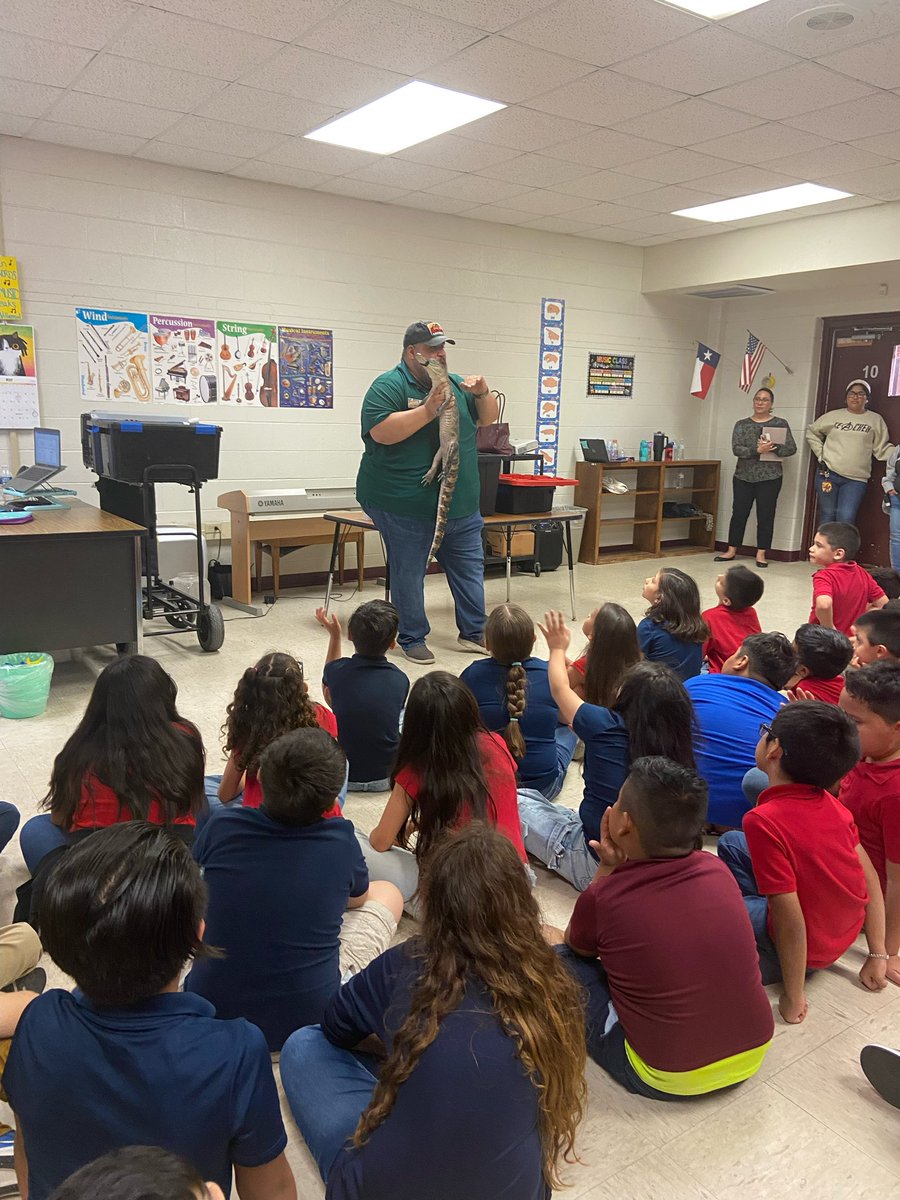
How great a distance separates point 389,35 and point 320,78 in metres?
0.59

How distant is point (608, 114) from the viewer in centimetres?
434

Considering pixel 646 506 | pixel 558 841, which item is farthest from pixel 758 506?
pixel 558 841

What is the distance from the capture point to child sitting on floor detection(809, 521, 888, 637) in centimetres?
373

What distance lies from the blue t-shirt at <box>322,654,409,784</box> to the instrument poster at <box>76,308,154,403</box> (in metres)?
3.48

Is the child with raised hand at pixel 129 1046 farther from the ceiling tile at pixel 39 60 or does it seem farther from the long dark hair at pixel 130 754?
the ceiling tile at pixel 39 60

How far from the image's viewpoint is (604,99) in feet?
13.6

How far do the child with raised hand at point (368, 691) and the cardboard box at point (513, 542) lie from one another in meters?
4.31

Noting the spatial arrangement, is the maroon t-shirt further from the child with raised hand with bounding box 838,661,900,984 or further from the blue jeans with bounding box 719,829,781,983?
the child with raised hand with bounding box 838,661,900,984

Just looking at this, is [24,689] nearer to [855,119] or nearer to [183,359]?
[183,359]

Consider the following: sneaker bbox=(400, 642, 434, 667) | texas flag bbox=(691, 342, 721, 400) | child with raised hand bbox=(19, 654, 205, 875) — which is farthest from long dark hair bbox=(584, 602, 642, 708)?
texas flag bbox=(691, 342, 721, 400)

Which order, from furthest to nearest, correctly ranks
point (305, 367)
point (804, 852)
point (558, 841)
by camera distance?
1. point (305, 367)
2. point (558, 841)
3. point (804, 852)

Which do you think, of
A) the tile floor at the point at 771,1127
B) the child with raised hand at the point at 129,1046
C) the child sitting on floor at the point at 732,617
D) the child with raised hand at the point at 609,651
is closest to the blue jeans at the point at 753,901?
the tile floor at the point at 771,1127

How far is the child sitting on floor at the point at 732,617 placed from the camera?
337 centimetres

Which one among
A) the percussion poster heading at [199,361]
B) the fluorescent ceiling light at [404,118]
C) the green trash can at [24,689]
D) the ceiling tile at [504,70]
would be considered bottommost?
the green trash can at [24,689]
